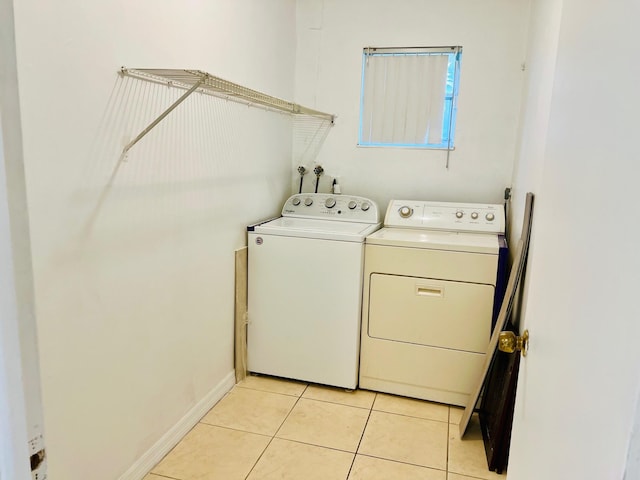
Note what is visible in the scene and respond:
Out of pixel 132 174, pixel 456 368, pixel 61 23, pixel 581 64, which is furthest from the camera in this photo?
pixel 456 368

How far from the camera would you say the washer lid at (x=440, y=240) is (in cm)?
241

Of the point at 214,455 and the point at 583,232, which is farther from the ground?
the point at 583,232

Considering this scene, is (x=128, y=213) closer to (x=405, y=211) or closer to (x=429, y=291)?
Answer: (x=429, y=291)

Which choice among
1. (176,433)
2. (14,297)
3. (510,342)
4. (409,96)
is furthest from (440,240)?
(14,297)

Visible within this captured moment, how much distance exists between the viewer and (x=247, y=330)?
2.78 m

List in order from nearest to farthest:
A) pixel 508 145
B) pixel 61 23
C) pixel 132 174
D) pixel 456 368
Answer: pixel 61 23, pixel 132 174, pixel 456 368, pixel 508 145

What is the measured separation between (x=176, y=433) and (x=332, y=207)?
1.65 m

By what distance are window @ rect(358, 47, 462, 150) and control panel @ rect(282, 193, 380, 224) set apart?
0.46 metres

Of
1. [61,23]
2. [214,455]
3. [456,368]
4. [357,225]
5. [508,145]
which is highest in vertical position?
[61,23]

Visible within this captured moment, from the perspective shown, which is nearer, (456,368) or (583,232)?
(583,232)

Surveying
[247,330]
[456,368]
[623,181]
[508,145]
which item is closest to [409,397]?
[456,368]

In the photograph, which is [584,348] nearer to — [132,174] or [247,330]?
[132,174]

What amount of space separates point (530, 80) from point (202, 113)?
5.72 feet

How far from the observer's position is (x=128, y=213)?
1735 mm
